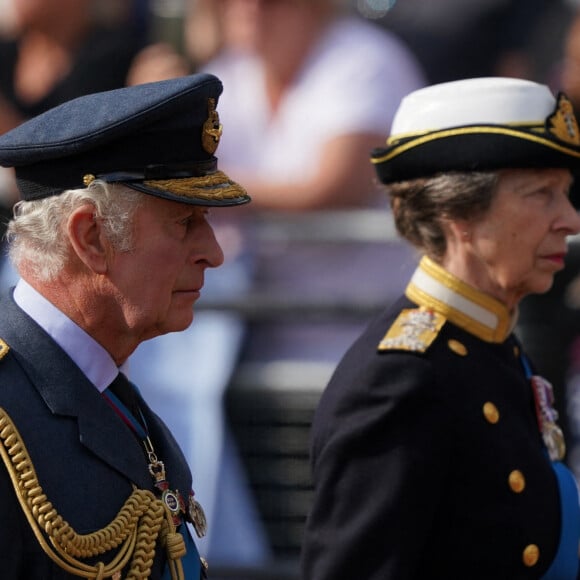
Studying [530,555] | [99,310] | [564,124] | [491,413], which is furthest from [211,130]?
[530,555]

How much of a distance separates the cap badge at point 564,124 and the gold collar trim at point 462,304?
1.48ft

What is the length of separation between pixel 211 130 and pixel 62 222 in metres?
0.40

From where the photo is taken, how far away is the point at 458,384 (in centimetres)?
339

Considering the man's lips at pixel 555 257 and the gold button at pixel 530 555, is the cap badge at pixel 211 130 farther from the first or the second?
the gold button at pixel 530 555

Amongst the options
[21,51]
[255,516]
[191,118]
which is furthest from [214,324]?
[191,118]

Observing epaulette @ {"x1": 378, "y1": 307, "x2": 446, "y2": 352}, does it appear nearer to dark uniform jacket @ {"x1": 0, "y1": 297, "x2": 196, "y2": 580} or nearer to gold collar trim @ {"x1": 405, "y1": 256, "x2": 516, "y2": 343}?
gold collar trim @ {"x1": 405, "y1": 256, "x2": 516, "y2": 343}

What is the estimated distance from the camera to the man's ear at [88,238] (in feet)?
8.31

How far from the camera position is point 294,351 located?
5.96m

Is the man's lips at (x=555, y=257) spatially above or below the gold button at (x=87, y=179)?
below

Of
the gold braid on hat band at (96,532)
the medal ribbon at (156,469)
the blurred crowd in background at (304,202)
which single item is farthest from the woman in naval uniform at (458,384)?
the blurred crowd in background at (304,202)

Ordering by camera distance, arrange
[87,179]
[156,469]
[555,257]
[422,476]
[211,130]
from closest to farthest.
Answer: [87,179], [156,469], [211,130], [422,476], [555,257]

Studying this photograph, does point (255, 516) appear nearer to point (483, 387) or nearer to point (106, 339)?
point (483, 387)

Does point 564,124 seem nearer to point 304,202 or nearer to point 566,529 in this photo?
point 566,529

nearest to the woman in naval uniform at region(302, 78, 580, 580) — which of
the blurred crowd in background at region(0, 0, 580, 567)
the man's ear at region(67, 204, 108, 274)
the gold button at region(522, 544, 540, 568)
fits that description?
the gold button at region(522, 544, 540, 568)
